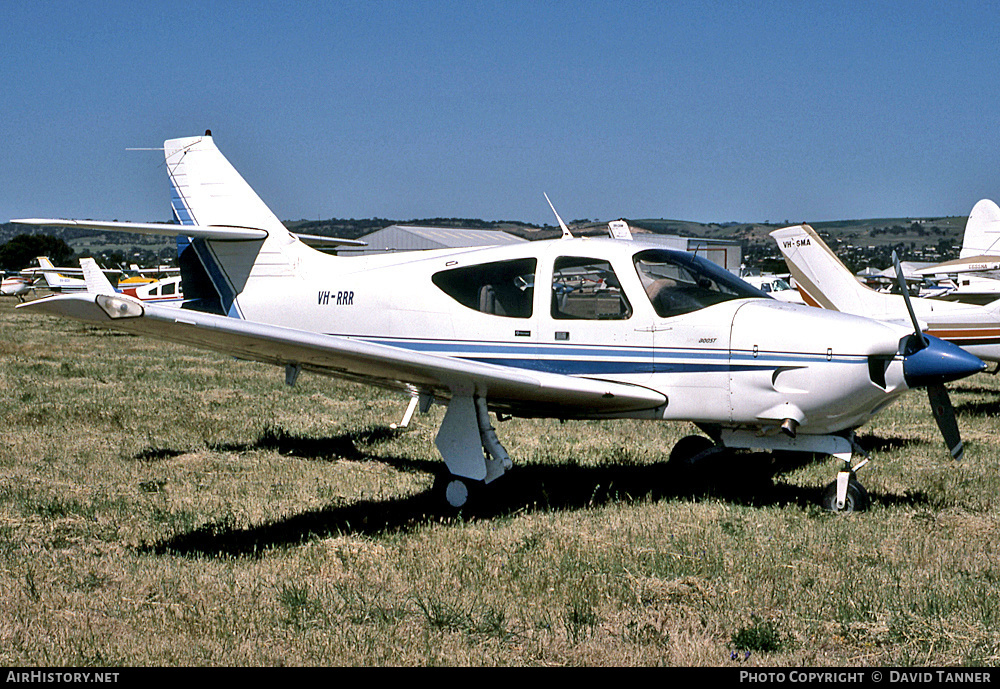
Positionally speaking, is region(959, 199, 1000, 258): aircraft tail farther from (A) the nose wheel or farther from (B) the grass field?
(A) the nose wheel

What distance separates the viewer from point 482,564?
550 cm

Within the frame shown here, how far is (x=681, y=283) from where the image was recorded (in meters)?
6.92

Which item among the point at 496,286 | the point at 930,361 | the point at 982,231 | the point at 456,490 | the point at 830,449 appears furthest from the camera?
the point at 982,231

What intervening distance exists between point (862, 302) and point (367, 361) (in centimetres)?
905

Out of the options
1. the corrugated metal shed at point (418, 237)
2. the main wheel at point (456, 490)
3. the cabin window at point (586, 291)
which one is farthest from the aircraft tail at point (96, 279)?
the corrugated metal shed at point (418, 237)

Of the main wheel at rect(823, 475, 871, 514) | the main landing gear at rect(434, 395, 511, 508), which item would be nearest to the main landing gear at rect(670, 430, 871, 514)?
the main wheel at rect(823, 475, 871, 514)

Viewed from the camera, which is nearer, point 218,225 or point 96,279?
point 218,225

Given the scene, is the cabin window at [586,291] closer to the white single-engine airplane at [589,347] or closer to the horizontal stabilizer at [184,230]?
the white single-engine airplane at [589,347]

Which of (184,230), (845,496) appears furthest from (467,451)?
(184,230)

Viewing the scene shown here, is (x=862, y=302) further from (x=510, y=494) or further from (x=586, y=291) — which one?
(x=510, y=494)

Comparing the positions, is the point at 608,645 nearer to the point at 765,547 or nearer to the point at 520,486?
the point at 765,547

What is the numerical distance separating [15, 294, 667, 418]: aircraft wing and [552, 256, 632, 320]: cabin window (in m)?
0.53

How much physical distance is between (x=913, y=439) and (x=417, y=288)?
6.25 m
